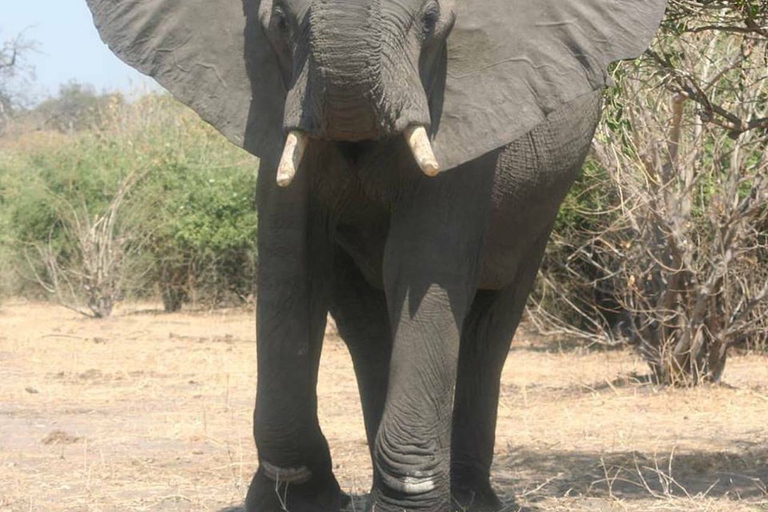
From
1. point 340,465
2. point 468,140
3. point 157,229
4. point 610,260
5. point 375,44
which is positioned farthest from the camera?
point 157,229

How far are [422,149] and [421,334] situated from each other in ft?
2.30

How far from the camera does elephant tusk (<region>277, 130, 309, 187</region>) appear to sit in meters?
3.95

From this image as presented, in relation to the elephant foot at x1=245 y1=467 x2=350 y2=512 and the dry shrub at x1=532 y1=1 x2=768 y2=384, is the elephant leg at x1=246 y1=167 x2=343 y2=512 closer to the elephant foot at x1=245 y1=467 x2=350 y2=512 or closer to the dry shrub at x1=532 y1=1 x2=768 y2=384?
the elephant foot at x1=245 y1=467 x2=350 y2=512

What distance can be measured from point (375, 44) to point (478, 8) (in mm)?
749

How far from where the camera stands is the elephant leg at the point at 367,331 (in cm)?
546

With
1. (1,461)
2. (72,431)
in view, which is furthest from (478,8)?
(72,431)

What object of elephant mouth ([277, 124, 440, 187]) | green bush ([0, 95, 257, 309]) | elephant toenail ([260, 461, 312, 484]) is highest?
elephant mouth ([277, 124, 440, 187])

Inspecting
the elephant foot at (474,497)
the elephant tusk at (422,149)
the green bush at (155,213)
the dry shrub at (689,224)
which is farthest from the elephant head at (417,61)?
the green bush at (155,213)

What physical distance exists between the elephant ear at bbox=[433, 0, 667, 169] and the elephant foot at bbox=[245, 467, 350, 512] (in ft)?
4.30

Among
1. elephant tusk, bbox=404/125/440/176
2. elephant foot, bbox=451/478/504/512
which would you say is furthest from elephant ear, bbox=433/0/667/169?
elephant foot, bbox=451/478/504/512

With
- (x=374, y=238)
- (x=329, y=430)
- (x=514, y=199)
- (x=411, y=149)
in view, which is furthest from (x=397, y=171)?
(x=329, y=430)

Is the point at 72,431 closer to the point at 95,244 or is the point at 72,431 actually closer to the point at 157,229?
the point at 95,244

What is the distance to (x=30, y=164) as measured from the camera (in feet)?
86.1

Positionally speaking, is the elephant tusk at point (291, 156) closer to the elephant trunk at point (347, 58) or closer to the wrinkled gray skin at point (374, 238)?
the wrinkled gray skin at point (374, 238)
